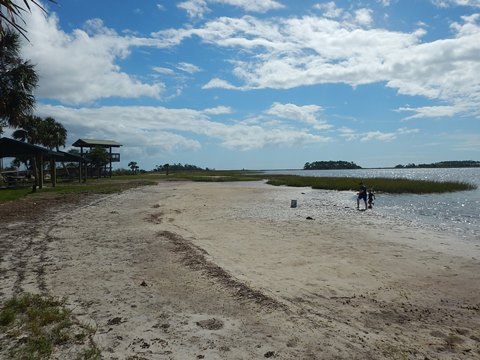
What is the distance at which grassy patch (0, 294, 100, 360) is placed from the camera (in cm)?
430

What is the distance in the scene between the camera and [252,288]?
689 centimetres

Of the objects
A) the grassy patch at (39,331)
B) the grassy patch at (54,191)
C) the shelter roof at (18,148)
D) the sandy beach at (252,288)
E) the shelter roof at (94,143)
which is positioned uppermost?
the shelter roof at (94,143)

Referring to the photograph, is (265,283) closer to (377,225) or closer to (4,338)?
(4,338)

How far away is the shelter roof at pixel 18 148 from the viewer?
90.0 ft

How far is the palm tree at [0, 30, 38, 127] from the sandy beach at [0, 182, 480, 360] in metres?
11.2

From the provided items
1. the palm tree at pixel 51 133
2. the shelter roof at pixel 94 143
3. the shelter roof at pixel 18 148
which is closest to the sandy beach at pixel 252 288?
the shelter roof at pixel 18 148

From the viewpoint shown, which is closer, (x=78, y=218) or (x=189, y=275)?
(x=189, y=275)

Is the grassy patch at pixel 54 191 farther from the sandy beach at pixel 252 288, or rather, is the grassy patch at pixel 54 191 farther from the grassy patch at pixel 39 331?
the grassy patch at pixel 39 331

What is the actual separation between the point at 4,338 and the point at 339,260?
23.4 ft

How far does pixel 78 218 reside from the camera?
1516 cm

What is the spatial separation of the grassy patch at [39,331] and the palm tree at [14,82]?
774 inches

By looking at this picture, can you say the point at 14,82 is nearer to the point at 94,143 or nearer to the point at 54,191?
the point at 54,191

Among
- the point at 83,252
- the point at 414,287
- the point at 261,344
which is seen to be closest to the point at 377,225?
the point at 414,287

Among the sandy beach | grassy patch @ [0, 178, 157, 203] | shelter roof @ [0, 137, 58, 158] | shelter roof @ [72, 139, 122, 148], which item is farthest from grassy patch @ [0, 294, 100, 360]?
shelter roof @ [72, 139, 122, 148]
